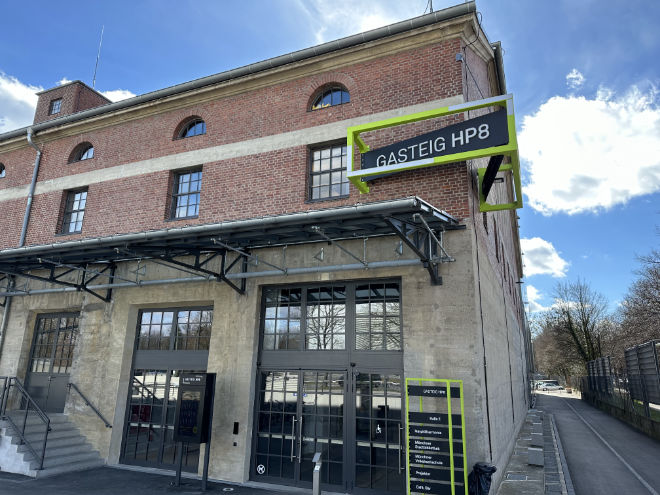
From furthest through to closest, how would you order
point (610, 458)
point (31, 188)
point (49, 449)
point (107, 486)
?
point (31, 188) < point (610, 458) < point (49, 449) < point (107, 486)

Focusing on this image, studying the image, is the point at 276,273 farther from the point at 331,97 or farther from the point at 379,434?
the point at 331,97

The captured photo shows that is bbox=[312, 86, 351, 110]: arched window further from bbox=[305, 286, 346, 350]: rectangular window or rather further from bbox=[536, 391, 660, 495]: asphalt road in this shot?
bbox=[536, 391, 660, 495]: asphalt road

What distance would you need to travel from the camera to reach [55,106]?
60.8ft

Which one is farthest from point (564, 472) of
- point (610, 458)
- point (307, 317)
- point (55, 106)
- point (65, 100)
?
point (55, 106)

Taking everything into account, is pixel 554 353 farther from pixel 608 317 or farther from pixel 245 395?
pixel 245 395

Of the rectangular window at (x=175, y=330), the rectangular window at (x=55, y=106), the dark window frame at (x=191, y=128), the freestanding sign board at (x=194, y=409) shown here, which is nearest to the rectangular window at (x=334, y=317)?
the freestanding sign board at (x=194, y=409)

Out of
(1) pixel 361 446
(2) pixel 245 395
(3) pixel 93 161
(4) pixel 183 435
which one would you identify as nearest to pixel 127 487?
(4) pixel 183 435

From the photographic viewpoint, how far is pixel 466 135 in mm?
8438

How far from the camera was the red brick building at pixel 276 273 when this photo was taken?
8492 mm

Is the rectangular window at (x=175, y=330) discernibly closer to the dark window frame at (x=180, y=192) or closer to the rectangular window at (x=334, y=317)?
the rectangular window at (x=334, y=317)

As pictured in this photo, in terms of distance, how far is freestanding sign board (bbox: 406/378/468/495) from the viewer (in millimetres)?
7426

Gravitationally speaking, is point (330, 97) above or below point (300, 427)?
above

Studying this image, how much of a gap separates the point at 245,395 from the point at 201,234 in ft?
12.6

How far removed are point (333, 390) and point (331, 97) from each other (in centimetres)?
733
